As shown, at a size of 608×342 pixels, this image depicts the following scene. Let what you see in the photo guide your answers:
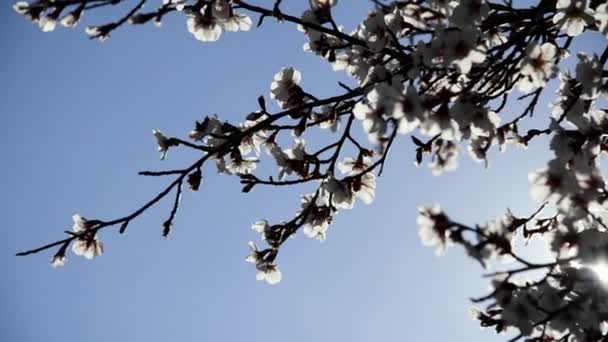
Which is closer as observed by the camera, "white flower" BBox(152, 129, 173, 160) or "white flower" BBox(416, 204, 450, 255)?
"white flower" BBox(416, 204, 450, 255)

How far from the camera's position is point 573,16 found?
349cm

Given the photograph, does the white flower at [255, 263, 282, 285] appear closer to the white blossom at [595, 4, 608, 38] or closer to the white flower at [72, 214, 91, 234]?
the white flower at [72, 214, 91, 234]

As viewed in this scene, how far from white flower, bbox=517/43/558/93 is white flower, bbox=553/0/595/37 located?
15.6 inches

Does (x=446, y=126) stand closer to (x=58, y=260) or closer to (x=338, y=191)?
(x=338, y=191)

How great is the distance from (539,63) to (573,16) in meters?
0.55

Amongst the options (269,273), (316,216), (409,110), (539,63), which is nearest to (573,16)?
(539,63)

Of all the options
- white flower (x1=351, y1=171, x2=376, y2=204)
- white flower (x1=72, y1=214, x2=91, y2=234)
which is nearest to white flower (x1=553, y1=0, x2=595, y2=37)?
white flower (x1=351, y1=171, x2=376, y2=204)

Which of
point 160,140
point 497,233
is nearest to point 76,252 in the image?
point 160,140

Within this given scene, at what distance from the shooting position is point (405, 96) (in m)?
2.93

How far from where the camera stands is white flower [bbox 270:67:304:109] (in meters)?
4.05

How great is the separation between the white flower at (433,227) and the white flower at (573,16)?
1.75 meters

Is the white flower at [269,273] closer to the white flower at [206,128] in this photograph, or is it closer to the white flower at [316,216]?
the white flower at [316,216]

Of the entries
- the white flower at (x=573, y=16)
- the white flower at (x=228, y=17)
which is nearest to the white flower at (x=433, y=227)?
the white flower at (x=573, y=16)

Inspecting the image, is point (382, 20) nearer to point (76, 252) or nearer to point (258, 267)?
point (258, 267)
